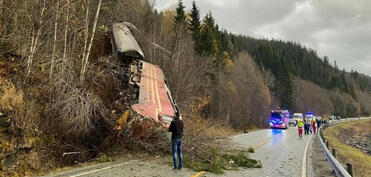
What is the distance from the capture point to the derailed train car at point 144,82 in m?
10.9

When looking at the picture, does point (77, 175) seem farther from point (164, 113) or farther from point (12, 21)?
point (12, 21)

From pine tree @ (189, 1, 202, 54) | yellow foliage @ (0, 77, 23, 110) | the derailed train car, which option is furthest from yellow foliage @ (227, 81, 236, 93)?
yellow foliage @ (0, 77, 23, 110)

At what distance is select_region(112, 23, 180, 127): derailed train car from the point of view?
10.9m

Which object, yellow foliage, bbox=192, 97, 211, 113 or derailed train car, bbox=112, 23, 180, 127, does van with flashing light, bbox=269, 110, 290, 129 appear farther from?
derailed train car, bbox=112, 23, 180, 127

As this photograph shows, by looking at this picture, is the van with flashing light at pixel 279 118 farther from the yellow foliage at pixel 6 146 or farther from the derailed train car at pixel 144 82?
the yellow foliage at pixel 6 146

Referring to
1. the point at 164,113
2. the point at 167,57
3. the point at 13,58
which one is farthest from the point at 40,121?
the point at 167,57

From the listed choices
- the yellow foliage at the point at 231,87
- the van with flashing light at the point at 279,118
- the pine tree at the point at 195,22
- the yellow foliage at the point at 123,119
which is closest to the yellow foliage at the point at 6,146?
the yellow foliage at the point at 123,119

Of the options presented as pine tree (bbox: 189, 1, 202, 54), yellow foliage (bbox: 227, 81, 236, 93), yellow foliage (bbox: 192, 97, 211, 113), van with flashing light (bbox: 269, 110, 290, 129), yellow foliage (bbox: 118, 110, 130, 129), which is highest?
pine tree (bbox: 189, 1, 202, 54)

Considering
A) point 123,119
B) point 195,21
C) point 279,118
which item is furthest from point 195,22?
point 123,119

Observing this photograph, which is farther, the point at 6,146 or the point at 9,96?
the point at 9,96

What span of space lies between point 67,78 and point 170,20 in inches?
1109

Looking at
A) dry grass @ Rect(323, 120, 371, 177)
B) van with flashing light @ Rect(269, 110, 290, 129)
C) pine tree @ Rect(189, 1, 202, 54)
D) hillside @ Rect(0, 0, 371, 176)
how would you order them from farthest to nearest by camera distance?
pine tree @ Rect(189, 1, 202, 54), van with flashing light @ Rect(269, 110, 290, 129), dry grass @ Rect(323, 120, 371, 177), hillside @ Rect(0, 0, 371, 176)

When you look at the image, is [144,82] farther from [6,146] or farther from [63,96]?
[6,146]

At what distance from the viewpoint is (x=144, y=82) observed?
41.0 feet
